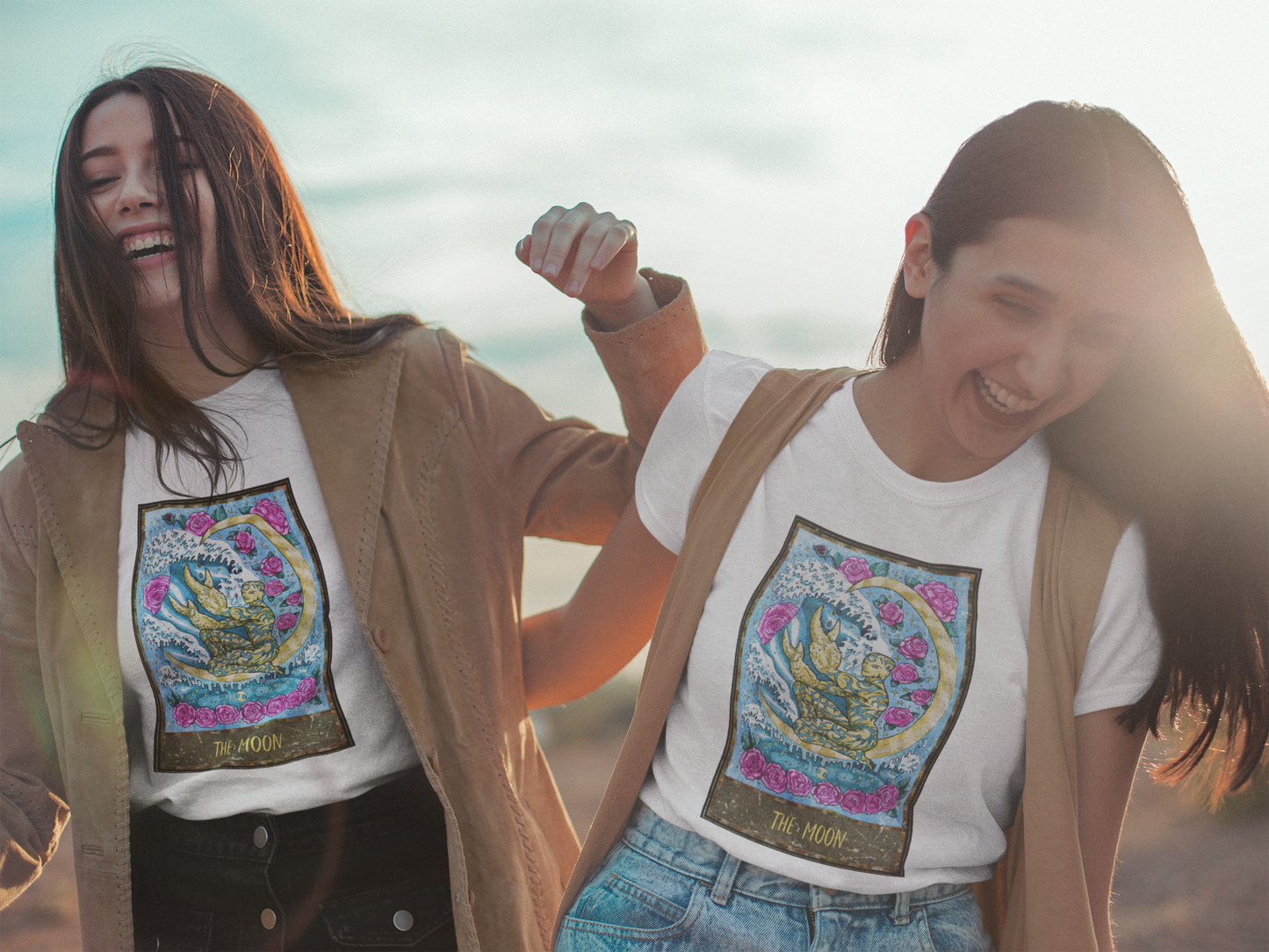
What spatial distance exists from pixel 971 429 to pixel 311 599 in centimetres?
107

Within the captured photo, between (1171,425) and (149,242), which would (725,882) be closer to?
(1171,425)

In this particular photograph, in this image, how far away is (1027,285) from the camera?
1343 mm

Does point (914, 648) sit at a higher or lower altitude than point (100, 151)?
lower

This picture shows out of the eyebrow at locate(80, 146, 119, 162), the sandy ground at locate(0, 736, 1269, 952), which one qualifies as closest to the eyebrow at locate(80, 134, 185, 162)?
the eyebrow at locate(80, 146, 119, 162)

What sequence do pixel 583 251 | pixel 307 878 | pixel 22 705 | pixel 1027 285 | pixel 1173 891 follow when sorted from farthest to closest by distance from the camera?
pixel 1173 891, pixel 22 705, pixel 307 878, pixel 583 251, pixel 1027 285

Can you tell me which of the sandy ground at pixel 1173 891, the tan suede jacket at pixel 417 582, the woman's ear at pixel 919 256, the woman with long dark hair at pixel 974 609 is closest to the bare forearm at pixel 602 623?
the tan suede jacket at pixel 417 582

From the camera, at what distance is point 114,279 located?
1.80 meters

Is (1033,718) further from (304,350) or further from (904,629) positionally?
(304,350)

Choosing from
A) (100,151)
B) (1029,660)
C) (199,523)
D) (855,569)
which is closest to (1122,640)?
(1029,660)

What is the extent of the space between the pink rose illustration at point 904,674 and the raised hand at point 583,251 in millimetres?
699

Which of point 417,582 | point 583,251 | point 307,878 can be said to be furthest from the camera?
point 417,582

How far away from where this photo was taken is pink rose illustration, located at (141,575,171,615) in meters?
1.77

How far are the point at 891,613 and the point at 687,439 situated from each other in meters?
0.40

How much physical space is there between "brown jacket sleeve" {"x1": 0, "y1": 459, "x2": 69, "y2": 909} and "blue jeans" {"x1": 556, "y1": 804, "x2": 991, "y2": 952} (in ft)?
3.40
